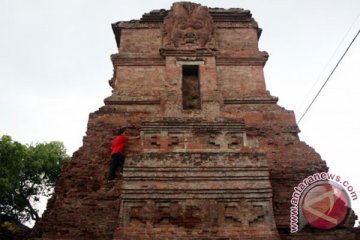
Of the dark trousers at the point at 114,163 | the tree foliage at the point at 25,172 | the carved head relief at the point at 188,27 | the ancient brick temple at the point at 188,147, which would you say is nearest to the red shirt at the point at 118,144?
the dark trousers at the point at 114,163

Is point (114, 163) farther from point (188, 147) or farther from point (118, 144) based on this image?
point (188, 147)

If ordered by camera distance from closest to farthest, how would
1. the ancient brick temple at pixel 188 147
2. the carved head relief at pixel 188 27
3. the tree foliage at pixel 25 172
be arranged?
1. the ancient brick temple at pixel 188 147
2. the carved head relief at pixel 188 27
3. the tree foliage at pixel 25 172

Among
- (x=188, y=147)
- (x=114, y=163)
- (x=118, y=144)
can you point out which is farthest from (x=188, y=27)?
(x=114, y=163)

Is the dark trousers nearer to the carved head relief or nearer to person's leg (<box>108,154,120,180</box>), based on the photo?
person's leg (<box>108,154,120,180</box>)

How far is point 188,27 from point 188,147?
12.6 ft

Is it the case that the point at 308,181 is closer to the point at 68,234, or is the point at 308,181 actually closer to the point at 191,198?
the point at 191,198

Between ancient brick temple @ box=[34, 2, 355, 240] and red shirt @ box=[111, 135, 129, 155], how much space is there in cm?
24

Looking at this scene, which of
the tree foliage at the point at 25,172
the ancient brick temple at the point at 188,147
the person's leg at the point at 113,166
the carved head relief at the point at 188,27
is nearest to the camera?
the ancient brick temple at the point at 188,147

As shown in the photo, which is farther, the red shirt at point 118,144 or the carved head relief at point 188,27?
the carved head relief at point 188,27

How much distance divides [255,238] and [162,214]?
61.3 inches

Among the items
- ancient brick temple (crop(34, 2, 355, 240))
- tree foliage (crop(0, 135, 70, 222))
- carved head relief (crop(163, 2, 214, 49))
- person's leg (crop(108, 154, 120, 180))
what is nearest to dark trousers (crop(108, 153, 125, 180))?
person's leg (crop(108, 154, 120, 180))

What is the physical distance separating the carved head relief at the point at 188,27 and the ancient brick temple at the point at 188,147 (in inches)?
1.1

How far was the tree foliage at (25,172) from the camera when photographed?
50.7 feet

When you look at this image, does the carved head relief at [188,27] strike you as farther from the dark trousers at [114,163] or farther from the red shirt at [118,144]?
the dark trousers at [114,163]
